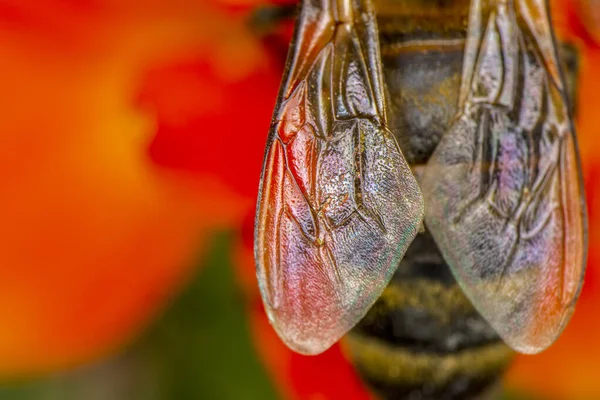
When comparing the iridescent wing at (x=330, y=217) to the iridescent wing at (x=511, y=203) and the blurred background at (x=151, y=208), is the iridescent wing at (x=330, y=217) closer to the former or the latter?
the iridescent wing at (x=511, y=203)

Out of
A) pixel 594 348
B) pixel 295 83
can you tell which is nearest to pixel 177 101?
pixel 295 83

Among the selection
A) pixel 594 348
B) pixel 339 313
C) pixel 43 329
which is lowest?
pixel 594 348

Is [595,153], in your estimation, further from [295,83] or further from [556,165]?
[295,83]

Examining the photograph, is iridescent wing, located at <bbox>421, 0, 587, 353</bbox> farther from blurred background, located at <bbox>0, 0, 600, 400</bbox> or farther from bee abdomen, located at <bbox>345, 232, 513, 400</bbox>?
blurred background, located at <bbox>0, 0, 600, 400</bbox>

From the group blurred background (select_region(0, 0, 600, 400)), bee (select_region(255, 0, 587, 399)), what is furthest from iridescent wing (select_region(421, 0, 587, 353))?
blurred background (select_region(0, 0, 600, 400))

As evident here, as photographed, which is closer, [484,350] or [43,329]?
[484,350]

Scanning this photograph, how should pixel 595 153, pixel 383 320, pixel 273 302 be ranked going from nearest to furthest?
pixel 273 302 → pixel 383 320 → pixel 595 153

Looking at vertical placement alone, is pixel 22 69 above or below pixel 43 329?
above
